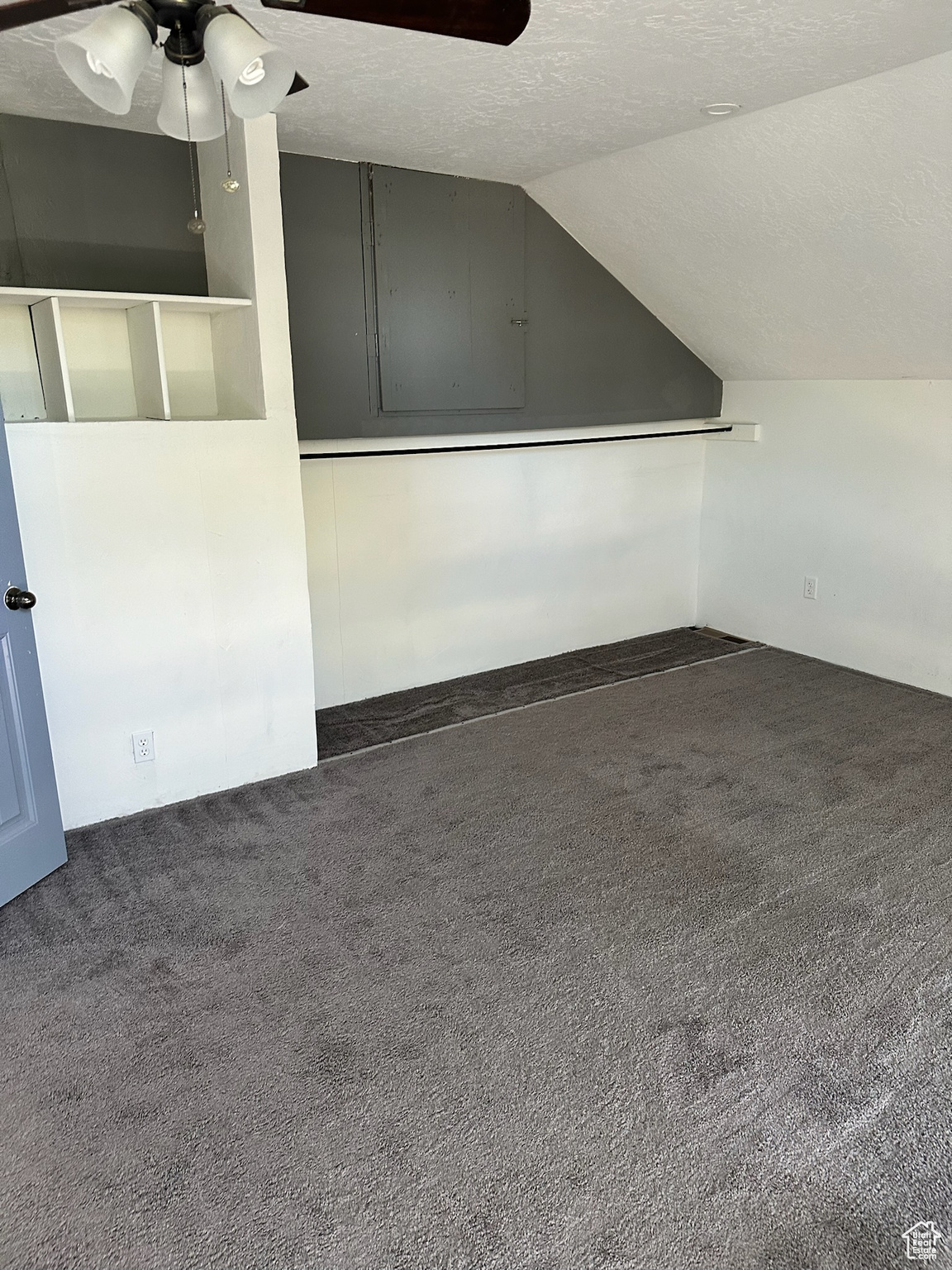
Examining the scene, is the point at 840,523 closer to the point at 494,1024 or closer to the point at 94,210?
the point at 494,1024

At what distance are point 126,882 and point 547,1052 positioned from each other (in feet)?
4.72

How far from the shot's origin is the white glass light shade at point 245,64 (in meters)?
1.46

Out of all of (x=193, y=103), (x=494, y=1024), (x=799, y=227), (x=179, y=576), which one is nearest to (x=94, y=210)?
(x=179, y=576)

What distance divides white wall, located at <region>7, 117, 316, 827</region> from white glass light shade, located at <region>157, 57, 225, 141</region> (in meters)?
1.23

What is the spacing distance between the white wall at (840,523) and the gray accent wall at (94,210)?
119 inches

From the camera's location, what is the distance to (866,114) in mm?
2762

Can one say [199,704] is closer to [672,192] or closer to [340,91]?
[340,91]

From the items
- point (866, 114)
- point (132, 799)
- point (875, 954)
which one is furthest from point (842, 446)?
point (132, 799)

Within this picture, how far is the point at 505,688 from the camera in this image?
4.33 meters

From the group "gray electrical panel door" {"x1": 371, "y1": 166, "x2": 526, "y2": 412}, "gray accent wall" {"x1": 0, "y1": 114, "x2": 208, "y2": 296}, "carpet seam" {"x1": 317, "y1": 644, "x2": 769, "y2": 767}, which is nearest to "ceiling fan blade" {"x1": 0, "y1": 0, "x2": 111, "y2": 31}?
"gray accent wall" {"x1": 0, "y1": 114, "x2": 208, "y2": 296}

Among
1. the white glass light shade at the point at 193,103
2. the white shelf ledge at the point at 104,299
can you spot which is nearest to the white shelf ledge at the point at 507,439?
the white shelf ledge at the point at 104,299

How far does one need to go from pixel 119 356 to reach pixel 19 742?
4.72 ft

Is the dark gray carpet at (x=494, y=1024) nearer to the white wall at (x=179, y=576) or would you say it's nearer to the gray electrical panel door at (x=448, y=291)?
the white wall at (x=179, y=576)

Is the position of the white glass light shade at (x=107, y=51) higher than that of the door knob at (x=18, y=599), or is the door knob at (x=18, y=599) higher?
the white glass light shade at (x=107, y=51)
